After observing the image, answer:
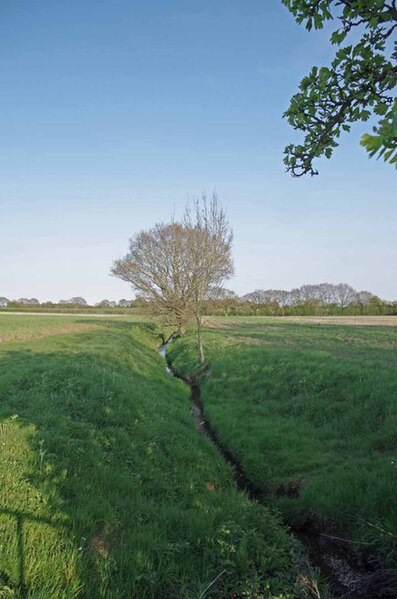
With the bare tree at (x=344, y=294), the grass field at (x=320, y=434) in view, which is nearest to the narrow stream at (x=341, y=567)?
the grass field at (x=320, y=434)

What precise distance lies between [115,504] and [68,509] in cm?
84

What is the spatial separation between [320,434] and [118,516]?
7.43 metres

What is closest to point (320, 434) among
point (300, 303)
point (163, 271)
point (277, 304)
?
point (163, 271)

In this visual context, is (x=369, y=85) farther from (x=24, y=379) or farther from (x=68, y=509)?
(x=24, y=379)

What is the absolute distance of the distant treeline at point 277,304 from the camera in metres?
40.3

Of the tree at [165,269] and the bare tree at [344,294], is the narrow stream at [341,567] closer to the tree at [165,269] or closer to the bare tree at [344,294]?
the tree at [165,269]

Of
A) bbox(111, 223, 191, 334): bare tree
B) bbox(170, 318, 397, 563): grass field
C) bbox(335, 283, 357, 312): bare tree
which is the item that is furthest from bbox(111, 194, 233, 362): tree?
bbox(335, 283, 357, 312): bare tree

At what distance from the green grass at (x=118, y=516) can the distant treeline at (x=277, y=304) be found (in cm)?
2373

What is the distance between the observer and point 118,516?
18.1 feet

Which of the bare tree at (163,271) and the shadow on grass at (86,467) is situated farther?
the bare tree at (163,271)

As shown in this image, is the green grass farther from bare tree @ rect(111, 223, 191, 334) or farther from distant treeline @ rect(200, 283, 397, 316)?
bare tree @ rect(111, 223, 191, 334)

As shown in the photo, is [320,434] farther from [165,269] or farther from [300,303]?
[300,303]

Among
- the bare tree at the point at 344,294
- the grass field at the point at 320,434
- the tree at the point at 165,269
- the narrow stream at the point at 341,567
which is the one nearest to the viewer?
the narrow stream at the point at 341,567

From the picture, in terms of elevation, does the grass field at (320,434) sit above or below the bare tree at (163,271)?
below
